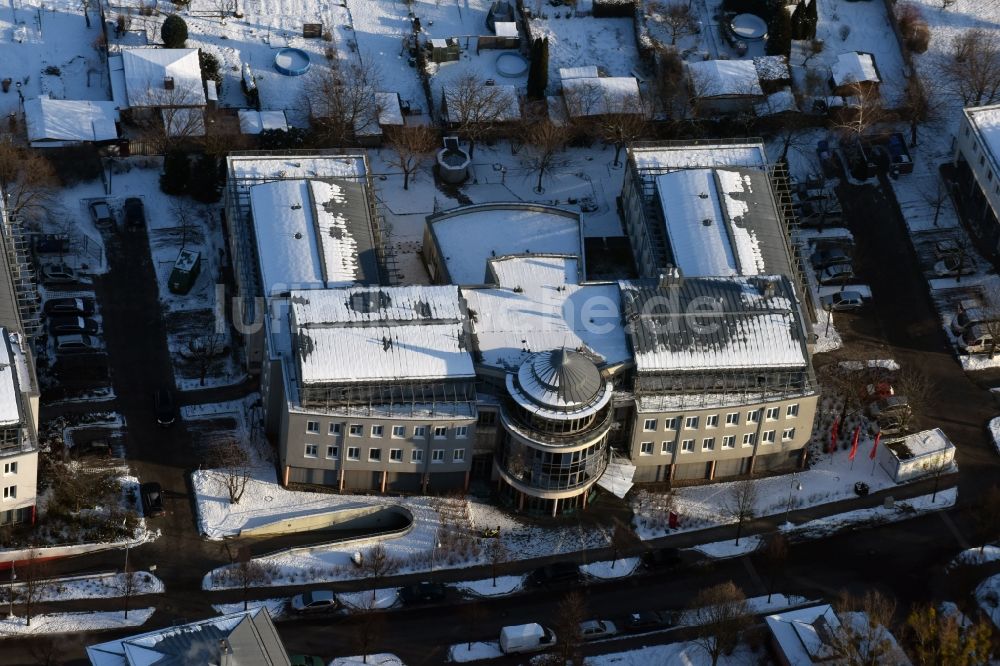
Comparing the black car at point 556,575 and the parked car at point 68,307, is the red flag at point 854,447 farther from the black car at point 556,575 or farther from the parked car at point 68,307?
the parked car at point 68,307

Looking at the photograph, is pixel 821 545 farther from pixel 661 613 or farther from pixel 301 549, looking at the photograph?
pixel 301 549

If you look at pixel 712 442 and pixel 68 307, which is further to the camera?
pixel 68 307

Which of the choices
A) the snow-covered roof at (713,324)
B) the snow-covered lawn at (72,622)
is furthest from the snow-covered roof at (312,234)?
the snow-covered lawn at (72,622)

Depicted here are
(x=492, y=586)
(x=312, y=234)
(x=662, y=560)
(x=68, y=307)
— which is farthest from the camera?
(x=68, y=307)

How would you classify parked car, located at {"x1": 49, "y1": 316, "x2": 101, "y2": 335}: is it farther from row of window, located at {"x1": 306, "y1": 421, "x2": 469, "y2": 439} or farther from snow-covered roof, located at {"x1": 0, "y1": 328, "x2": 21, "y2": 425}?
row of window, located at {"x1": 306, "y1": 421, "x2": 469, "y2": 439}

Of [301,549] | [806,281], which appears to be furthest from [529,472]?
[806,281]

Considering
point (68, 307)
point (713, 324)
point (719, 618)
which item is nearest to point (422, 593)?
point (719, 618)

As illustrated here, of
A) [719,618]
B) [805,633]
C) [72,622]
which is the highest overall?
[72,622]

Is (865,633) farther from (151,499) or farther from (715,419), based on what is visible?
(151,499)
